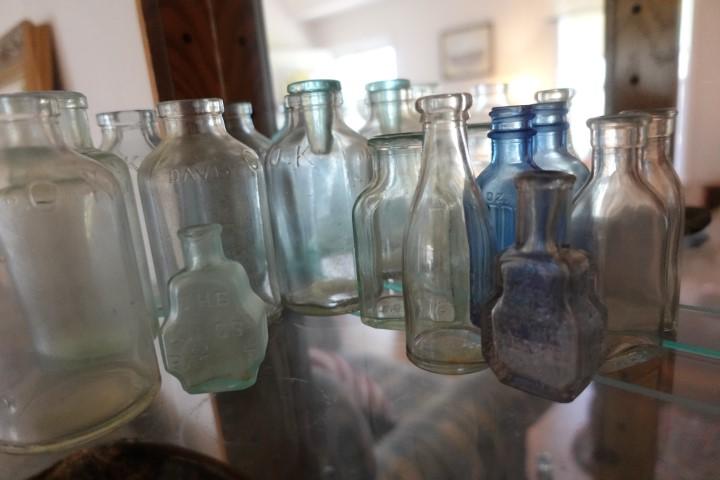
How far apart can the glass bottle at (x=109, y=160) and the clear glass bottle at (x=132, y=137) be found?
0.03m

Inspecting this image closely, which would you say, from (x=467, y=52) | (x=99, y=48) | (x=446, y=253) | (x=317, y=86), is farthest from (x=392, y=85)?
(x=467, y=52)

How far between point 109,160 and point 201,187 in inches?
3.7

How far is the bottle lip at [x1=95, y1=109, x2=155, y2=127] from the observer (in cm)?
56

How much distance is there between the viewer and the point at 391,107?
24.3 inches

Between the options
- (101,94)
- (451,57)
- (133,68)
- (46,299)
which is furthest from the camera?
(451,57)

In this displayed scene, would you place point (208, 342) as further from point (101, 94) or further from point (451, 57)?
point (451, 57)

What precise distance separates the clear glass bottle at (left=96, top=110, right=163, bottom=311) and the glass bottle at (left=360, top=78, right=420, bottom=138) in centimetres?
25

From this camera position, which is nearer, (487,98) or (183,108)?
(183,108)

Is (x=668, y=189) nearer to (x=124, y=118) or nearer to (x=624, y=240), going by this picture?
(x=624, y=240)

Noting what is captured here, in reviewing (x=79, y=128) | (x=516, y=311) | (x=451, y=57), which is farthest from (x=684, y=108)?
(x=451, y=57)

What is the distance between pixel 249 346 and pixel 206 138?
0.20m

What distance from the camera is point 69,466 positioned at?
0.30m

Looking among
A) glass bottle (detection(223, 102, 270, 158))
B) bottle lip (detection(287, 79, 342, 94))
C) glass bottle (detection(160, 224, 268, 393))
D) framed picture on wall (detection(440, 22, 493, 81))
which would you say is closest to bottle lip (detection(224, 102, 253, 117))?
glass bottle (detection(223, 102, 270, 158))

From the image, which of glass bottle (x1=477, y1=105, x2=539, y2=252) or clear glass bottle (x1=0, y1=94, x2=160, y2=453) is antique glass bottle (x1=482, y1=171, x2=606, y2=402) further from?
clear glass bottle (x1=0, y1=94, x2=160, y2=453)
